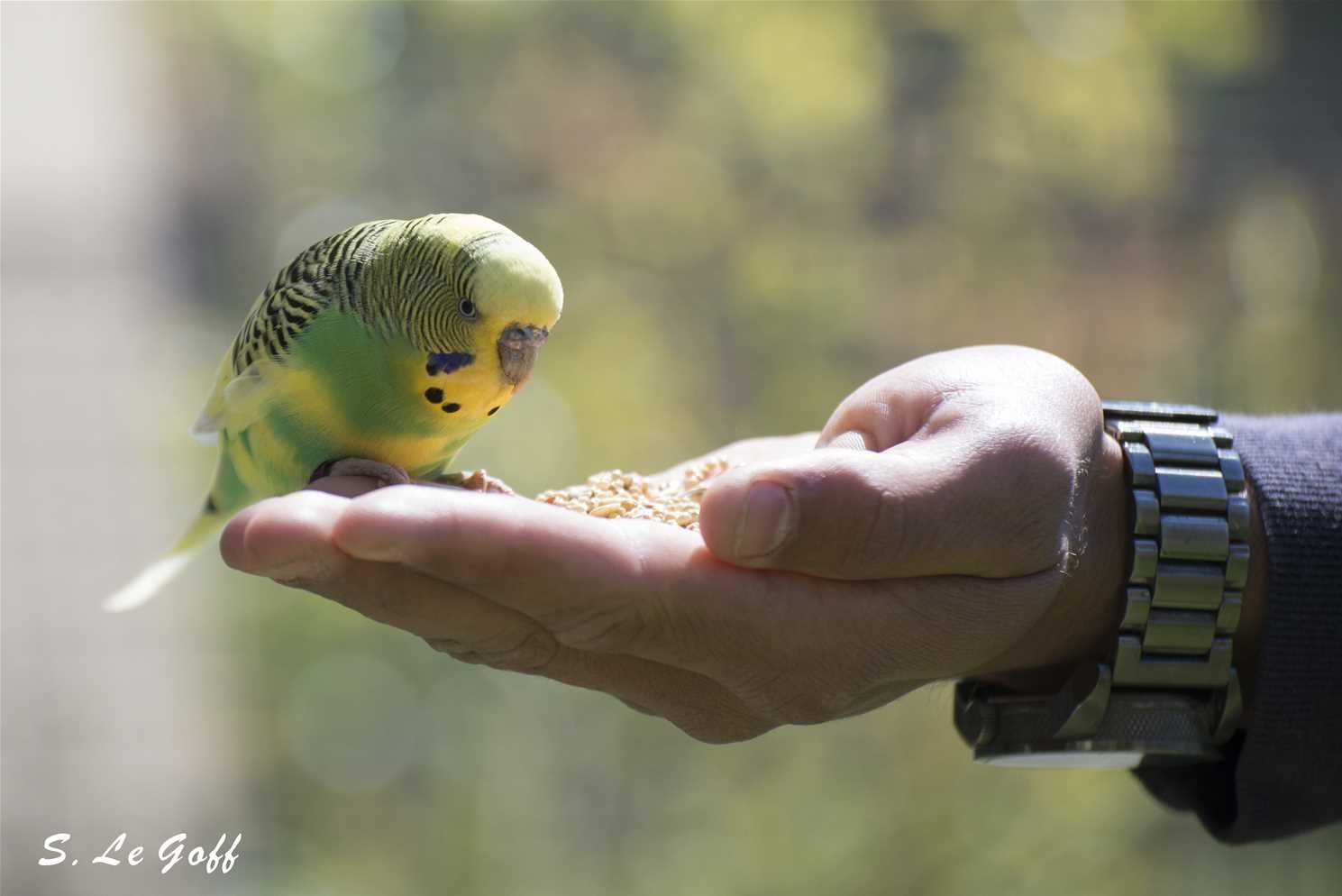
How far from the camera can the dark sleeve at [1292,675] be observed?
1.82m

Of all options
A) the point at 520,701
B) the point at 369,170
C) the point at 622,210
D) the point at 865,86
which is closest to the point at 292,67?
the point at 369,170

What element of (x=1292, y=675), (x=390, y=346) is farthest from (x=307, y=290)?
(x=1292, y=675)

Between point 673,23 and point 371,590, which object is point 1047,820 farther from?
point 371,590

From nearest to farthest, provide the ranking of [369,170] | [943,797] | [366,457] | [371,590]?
1. [371,590]
2. [366,457]
3. [943,797]
4. [369,170]

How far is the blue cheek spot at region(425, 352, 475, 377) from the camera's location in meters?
1.86

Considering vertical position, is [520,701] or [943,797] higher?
[520,701]

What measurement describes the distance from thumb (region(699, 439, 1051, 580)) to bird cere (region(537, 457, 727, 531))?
1.17ft

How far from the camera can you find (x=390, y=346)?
1.90 metres

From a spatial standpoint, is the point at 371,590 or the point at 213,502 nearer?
the point at 371,590

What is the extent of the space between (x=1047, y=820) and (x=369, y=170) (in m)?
3.65

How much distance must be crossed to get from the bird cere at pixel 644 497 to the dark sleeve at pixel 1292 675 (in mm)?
916

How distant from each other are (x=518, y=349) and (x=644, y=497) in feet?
1.49

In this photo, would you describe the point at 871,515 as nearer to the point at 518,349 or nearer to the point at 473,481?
the point at 518,349

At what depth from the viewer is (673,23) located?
4734mm
